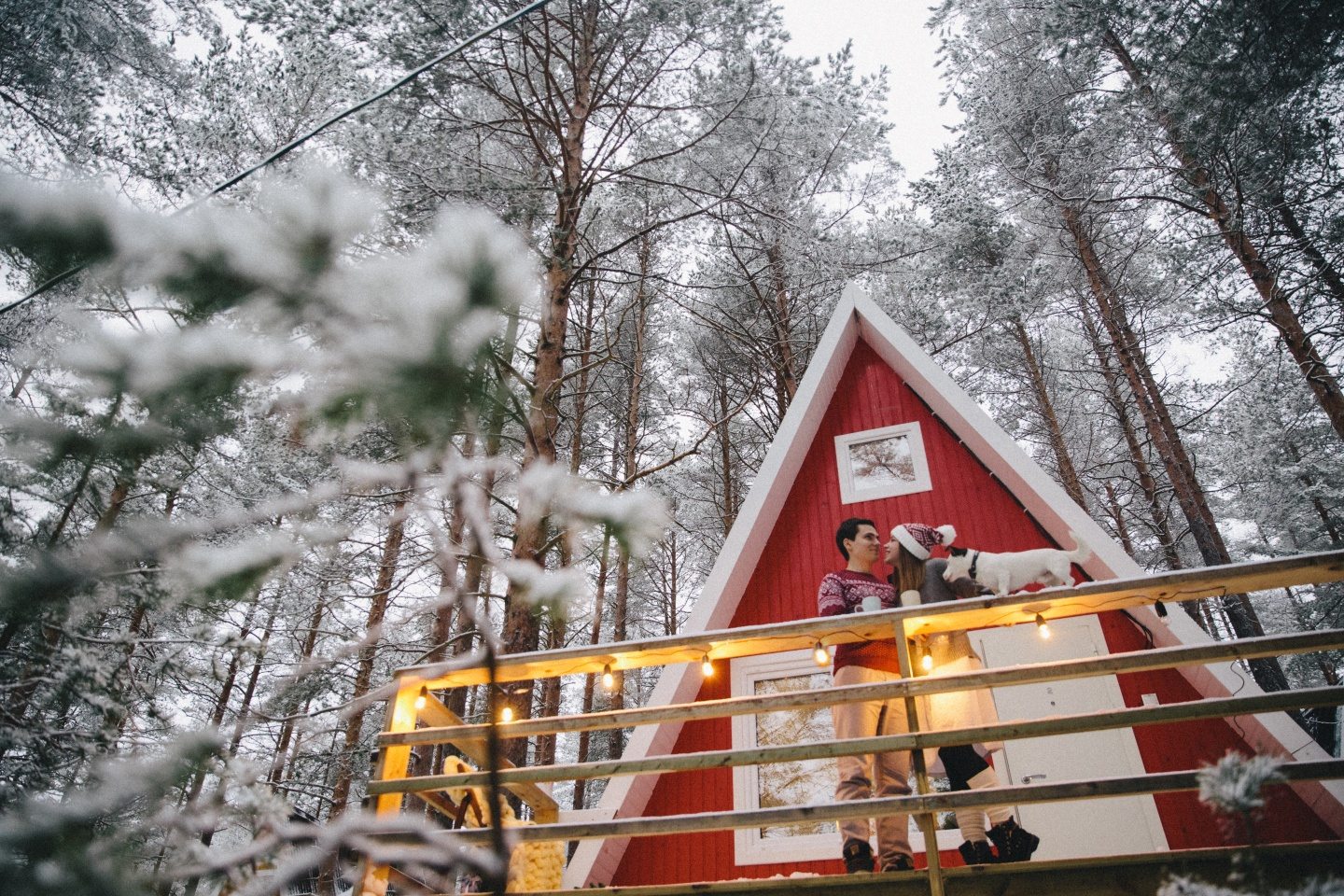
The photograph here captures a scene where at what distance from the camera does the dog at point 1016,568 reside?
12.7 ft

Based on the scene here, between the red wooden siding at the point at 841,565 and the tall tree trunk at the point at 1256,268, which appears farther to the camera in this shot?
the tall tree trunk at the point at 1256,268

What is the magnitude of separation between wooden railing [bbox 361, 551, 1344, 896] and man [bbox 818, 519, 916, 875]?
28cm

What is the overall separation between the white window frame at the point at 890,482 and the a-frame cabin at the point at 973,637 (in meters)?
0.01

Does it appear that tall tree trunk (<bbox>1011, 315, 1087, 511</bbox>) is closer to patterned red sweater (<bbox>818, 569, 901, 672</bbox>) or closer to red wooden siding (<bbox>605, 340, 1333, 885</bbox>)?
red wooden siding (<bbox>605, 340, 1333, 885</bbox>)

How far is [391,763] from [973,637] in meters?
4.37

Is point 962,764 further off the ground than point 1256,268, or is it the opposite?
point 1256,268

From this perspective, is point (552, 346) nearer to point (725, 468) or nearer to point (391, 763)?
A: point (391, 763)

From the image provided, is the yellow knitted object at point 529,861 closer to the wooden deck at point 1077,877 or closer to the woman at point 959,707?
the wooden deck at point 1077,877

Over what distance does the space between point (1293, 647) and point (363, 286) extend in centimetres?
374

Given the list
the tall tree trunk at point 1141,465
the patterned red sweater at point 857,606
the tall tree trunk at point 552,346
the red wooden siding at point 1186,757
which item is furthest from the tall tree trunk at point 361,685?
the tall tree trunk at point 1141,465

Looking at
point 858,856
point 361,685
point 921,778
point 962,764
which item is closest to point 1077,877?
point 921,778

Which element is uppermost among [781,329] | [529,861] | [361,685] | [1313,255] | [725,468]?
[781,329]

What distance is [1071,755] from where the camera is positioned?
500 cm

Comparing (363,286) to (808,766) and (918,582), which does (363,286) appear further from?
(808,766)
